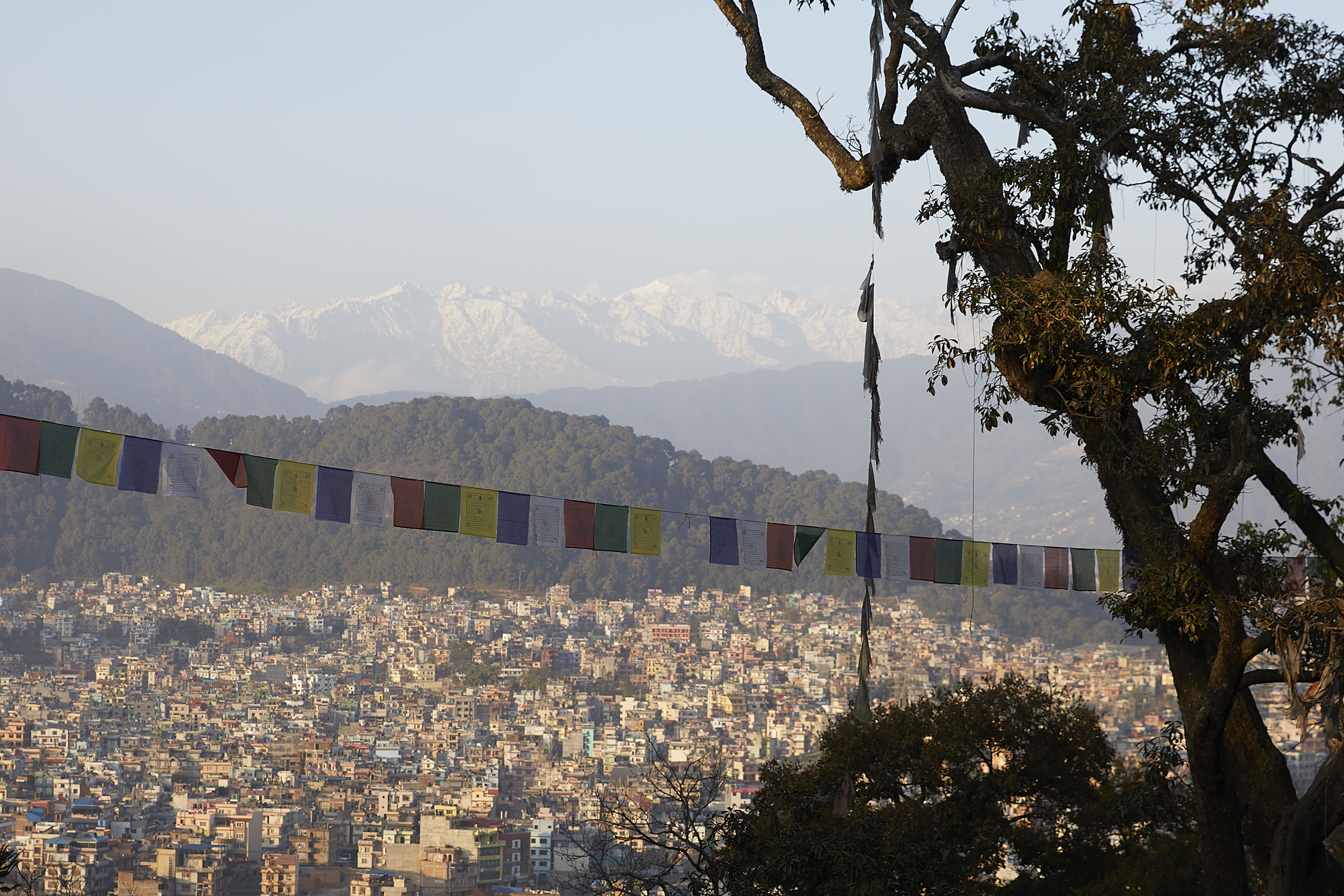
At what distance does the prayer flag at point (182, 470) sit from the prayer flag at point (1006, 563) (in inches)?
252

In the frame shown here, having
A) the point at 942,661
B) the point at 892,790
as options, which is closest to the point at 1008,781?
the point at 892,790

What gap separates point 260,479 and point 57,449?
1203 mm

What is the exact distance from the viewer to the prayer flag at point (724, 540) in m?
9.72

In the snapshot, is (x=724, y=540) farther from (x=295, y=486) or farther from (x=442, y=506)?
(x=295, y=486)

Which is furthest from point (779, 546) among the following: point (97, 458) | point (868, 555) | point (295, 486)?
point (97, 458)

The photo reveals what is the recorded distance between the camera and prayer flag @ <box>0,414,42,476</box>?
279 inches

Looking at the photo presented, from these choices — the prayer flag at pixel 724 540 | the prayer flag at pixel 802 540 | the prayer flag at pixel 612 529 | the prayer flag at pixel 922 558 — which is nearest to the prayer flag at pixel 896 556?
the prayer flag at pixel 922 558

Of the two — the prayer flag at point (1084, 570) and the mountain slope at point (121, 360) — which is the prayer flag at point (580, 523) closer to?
the prayer flag at point (1084, 570)

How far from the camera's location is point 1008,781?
970 cm

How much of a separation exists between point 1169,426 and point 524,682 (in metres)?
51.0

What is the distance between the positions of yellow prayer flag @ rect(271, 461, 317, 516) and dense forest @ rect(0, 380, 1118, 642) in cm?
5293

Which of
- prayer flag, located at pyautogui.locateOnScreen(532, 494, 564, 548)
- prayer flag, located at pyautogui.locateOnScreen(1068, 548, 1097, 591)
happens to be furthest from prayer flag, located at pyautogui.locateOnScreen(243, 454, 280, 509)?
prayer flag, located at pyautogui.locateOnScreen(1068, 548, 1097, 591)

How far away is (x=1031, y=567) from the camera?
11.0m

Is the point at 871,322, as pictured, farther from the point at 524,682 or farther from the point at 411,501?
the point at 524,682
